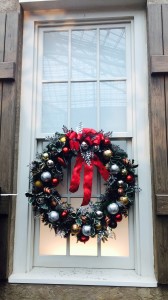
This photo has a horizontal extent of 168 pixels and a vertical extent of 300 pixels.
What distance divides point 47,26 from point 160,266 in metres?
2.12

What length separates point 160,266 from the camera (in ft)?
7.25

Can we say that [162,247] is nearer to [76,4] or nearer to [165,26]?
[165,26]

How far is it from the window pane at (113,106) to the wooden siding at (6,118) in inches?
27.9

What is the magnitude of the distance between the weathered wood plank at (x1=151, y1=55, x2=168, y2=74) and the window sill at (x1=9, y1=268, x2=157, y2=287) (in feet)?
4.88

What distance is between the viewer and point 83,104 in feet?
8.79

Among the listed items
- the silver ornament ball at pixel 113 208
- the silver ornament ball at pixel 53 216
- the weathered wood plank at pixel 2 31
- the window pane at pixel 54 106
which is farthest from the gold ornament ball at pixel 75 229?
the weathered wood plank at pixel 2 31

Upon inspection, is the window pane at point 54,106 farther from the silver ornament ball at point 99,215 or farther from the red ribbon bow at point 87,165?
the silver ornament ball at point 99,215

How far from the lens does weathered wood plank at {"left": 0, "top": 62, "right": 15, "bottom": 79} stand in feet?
8.23

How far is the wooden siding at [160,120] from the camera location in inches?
87.8

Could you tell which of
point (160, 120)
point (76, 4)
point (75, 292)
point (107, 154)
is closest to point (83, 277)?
point (75, 292)

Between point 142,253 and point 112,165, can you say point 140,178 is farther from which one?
point 142,253

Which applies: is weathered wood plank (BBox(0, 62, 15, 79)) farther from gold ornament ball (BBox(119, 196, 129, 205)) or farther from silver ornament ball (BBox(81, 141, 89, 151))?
gold ornament ball (BBox(119, 196, 129, 205))

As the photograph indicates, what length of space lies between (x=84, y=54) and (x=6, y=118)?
0.87 metres

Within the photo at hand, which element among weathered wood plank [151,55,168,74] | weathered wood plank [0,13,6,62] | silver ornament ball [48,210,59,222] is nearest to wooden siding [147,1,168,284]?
weathered wood plank [151,55,168,74]
